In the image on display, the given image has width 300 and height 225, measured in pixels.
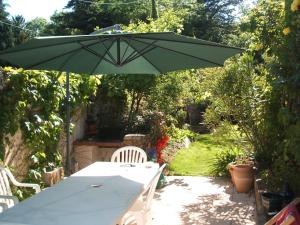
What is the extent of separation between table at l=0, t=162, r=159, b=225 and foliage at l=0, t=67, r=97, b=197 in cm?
143

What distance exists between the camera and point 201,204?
597 centimetres

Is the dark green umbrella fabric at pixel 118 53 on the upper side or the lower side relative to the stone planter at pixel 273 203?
upper

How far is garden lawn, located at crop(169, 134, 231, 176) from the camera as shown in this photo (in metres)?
7.91

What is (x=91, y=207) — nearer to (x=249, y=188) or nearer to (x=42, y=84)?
(x=42, y=84)

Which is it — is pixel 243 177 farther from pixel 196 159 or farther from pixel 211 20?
pixel 211 20

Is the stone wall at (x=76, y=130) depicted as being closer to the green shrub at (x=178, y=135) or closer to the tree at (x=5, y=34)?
the green shrub at (x=178, y=135)

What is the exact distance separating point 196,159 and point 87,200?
20.4 feet

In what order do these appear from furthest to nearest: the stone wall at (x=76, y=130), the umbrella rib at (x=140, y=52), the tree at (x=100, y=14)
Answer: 1. the tree at (x=100, y=14)
2. the stone wall at (x=76, y=130)
3. the umbrella rib at (x=140, y=52)

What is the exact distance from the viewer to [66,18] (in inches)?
914

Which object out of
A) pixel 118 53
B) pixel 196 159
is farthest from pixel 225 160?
pixel 118 53

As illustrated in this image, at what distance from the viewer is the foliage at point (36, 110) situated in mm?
5023

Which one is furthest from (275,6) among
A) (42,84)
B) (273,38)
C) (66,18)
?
(66,18)

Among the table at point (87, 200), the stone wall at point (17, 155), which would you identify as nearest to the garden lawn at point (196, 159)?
the stone wall at point (17, 155)

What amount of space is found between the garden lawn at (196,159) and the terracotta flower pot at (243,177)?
1.11 meters
